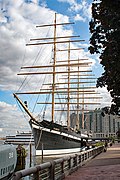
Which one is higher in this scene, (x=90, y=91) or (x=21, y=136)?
(x=90, y=91)

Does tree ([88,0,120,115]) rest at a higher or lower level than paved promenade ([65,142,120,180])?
higher

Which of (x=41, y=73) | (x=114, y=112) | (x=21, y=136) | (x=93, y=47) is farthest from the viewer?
(x=21, y=136)

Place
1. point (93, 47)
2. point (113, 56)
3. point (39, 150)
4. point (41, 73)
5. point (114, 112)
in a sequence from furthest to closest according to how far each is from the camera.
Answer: point (41, 73) → point (39, 150) → point (114, 112) → point (93, 47) → point (113, 56)

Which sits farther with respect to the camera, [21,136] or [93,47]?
[21,136]

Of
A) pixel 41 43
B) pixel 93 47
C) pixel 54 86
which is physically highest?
pixel 41 43

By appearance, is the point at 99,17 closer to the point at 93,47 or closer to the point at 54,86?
the point at 93,47

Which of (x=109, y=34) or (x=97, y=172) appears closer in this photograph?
(x=109, y=34)

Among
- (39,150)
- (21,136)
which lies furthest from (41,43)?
(21,136)

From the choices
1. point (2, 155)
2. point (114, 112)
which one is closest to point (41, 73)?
point (114, 112)

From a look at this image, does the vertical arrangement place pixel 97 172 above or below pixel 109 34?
below

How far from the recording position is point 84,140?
213 ft

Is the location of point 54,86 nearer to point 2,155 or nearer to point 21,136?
point 2,155

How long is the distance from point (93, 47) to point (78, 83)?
5428 cm

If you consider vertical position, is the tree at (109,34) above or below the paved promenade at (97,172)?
above
